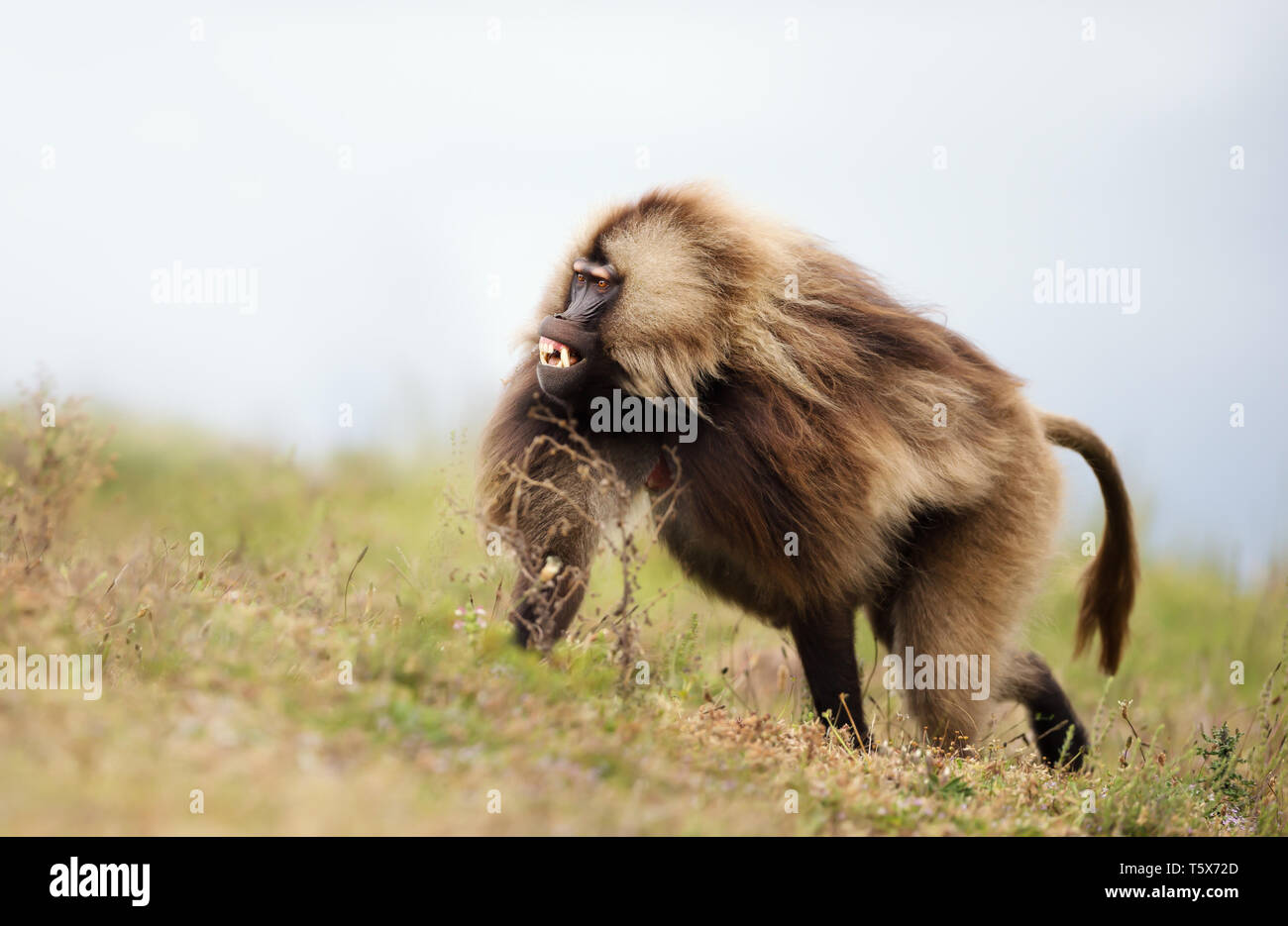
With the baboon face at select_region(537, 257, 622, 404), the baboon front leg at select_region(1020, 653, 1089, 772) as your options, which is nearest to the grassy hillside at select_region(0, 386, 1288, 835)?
the baboon front leg at select_region(1020, 653, 1089, 772)

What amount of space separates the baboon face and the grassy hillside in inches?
25.7

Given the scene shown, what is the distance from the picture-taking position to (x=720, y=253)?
4887 millimetres

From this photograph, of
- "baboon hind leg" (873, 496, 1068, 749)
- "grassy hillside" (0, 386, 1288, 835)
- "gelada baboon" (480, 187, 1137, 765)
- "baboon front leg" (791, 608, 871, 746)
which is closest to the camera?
"grassy hillside" (0, 386, 1288, 835)

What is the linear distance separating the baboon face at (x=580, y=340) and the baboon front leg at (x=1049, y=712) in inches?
123

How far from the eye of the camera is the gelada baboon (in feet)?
15.3

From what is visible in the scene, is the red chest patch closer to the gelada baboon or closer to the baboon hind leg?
the gelada baboon

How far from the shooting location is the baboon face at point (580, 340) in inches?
183

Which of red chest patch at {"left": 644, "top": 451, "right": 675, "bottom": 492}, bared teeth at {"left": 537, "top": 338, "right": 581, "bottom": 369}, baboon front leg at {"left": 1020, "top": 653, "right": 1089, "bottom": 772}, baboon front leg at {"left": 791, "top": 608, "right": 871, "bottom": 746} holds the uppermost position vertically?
bared teeth at {"left": 537, "top": 338, "right": 581, "bottom": 369}

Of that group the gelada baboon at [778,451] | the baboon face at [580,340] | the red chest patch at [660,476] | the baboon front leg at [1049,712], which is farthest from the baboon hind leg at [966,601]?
the baboon face at [580,340]

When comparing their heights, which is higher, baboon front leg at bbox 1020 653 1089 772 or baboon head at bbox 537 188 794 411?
baboon head at bbox 537 188 794 411

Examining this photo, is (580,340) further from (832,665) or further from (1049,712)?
(1049,712)

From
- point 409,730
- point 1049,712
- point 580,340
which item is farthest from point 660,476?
point 1049,712
